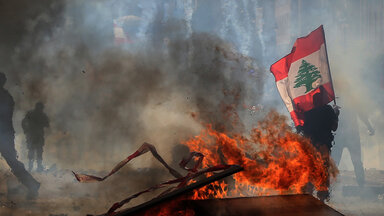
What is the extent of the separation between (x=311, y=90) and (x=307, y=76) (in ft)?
1.08

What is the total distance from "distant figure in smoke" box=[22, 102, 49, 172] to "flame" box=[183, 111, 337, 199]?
9.99ft

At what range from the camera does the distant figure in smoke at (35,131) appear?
5719 mm

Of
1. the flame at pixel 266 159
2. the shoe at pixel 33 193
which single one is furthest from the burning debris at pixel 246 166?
the shoe at pixel 33 193

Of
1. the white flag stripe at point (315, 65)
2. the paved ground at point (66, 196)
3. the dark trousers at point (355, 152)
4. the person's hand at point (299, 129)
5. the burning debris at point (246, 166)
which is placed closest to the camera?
the burning debris at point (246, 166)

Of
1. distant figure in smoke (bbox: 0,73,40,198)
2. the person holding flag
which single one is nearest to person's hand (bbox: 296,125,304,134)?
the person holding flag

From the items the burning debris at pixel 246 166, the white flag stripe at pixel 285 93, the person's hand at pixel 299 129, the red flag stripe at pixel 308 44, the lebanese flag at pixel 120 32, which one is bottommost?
the burning debris at pixel 246 166

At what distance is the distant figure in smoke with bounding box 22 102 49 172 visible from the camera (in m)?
5.72

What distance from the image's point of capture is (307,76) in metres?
6.25

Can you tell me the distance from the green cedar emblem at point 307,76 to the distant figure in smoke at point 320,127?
275mm

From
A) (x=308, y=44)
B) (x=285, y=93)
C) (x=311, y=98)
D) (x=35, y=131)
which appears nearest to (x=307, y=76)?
(x=311, y=98)

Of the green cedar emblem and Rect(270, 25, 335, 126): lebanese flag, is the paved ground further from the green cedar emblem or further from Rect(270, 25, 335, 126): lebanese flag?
the green cedar emblem

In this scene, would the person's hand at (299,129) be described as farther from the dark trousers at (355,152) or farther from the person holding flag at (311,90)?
the dark trousers at (355,152)

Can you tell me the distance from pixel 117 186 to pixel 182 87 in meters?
2.57

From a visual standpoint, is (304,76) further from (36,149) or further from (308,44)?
(36,149)
